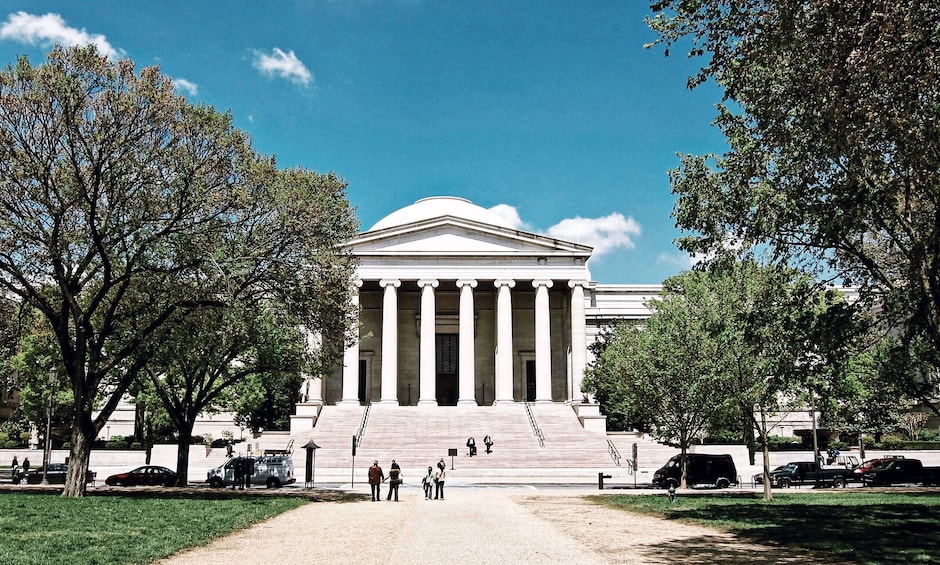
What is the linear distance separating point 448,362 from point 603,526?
52881 mm

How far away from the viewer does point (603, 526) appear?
67.9 feet

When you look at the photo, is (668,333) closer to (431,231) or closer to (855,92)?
(855,92)

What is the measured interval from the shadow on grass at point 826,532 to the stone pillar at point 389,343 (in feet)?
130

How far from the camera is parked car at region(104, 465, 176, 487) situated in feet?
129

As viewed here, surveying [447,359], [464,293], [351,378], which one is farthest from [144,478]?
[447,359]

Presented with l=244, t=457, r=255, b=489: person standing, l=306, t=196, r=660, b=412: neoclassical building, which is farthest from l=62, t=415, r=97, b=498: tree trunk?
l=306, t=196, r=660, b=412: neoclassical building

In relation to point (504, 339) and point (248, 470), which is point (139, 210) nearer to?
point (248, 470)

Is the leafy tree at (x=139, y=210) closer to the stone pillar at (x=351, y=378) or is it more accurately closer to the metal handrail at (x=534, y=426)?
the metal handrail at (x=534, y=426)

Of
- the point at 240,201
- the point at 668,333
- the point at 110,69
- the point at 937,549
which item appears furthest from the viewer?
the point at 668,333

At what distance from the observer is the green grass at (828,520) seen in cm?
1560

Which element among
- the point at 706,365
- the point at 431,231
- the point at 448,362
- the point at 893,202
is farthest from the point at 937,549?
the point at 448,362

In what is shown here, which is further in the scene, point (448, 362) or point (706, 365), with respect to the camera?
point (448, 362)

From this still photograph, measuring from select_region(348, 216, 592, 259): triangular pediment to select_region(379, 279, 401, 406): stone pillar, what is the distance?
301 cm

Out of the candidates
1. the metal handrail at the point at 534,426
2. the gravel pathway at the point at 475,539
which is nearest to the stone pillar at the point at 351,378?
the metal handrail at the point at 534,426
